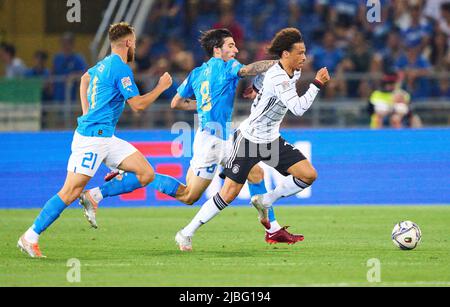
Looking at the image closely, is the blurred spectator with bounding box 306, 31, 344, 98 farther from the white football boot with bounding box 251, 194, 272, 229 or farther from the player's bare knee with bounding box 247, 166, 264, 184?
the white football boot with bounding box 251, 194, 272, 229

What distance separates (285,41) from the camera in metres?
11.9

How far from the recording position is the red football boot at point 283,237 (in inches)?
487

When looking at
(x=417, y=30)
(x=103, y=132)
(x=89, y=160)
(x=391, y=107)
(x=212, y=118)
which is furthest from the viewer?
(x=417, y=30)

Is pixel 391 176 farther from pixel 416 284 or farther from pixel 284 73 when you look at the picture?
pixel 416 284

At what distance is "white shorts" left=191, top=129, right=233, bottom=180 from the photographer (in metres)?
12.4

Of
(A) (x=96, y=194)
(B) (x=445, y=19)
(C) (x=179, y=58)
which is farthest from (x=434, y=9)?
(A) (x=96, y=194)

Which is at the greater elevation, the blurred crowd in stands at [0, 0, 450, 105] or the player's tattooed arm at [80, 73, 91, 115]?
the blurred crowd in stands at [0, 0, 450, 105]

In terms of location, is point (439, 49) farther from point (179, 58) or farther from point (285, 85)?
point (285, 85)

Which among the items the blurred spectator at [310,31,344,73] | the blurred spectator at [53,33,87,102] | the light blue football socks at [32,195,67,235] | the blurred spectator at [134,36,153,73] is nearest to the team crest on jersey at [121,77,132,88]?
the light blue football socks at [32,195,67,235]

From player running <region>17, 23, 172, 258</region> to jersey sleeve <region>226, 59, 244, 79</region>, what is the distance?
1.39 meters

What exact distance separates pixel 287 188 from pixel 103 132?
233 centimetres
